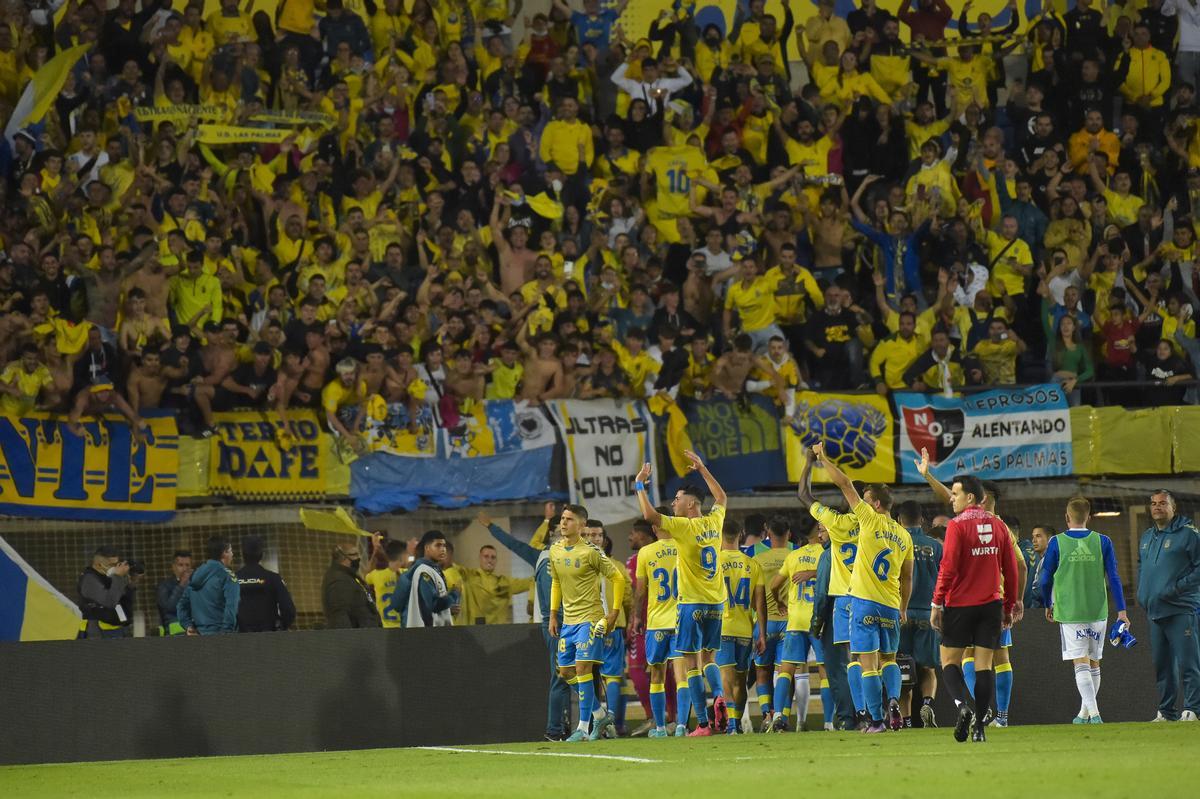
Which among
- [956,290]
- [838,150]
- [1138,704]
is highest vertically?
[838,150]

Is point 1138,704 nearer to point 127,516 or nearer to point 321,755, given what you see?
point 321,755

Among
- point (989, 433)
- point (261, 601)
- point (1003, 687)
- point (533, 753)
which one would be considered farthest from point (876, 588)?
point (989, 433)

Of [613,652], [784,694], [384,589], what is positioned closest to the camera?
[613,652]

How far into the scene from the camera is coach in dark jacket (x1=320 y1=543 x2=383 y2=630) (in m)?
18.1

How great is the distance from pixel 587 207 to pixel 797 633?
29.9ft

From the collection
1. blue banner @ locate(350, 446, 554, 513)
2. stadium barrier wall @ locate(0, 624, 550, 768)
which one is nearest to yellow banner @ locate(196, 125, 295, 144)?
blue banner @ locate(350, 446, 554, 513)

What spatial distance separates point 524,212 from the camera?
952 inches

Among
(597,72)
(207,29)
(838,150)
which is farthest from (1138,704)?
(207,29)

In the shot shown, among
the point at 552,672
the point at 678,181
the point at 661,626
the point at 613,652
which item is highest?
the point at 678,181

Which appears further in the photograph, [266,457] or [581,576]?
[266,457]

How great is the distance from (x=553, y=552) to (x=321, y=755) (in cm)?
266

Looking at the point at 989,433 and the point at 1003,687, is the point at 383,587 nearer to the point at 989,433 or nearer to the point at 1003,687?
the point at 1003,687

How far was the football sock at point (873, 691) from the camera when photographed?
15492 mm

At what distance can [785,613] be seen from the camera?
57.9ft
